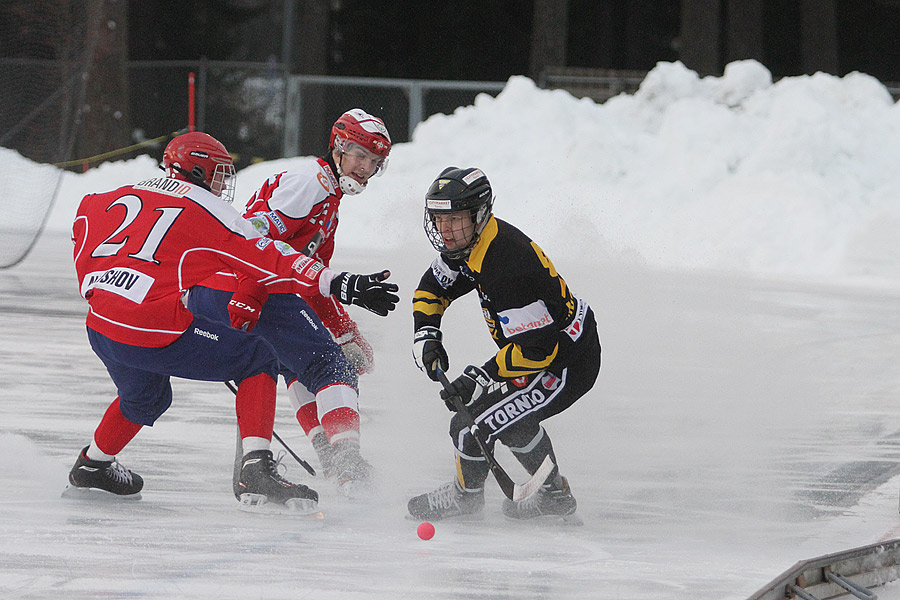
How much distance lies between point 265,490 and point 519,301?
1.16 m

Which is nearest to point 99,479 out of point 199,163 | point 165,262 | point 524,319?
point 165,262

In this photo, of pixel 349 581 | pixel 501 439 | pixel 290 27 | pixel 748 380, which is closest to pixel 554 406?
pixel 501 439

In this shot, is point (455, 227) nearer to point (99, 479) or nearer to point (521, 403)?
point (521, 403)

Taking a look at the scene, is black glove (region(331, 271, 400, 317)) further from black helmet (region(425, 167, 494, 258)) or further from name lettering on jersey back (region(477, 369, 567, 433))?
name lettering on jersey back (region(477, 369, 567, 433))

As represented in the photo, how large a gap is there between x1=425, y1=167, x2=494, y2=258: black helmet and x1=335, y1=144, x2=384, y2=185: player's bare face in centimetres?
76

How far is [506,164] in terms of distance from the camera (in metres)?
15.1

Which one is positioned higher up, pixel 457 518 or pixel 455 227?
pixel 455 227

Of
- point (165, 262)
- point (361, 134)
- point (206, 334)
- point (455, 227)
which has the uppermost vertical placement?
point (361, 134)

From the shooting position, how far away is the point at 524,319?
4180mm

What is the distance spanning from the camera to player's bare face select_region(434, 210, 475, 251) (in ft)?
13.8

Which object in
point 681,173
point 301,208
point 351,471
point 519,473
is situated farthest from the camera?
point 681,173

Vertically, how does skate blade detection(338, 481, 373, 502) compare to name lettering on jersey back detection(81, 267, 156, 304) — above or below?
below

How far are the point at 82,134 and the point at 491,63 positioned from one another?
1237 cm

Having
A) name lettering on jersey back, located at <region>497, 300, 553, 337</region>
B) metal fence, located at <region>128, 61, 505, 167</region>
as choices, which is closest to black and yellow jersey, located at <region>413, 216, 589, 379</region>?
name lettering on jersey back, located at <region>497, 300, 553, 337</region>
